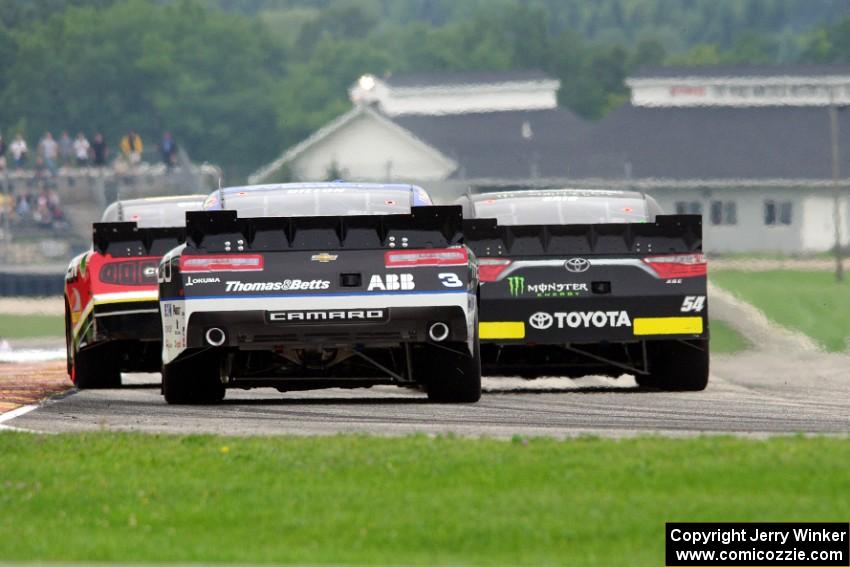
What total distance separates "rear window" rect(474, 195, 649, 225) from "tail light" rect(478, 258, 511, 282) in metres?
1.47

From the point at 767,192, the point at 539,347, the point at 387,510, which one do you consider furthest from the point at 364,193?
the point at 767,192

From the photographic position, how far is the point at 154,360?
60.5 ft

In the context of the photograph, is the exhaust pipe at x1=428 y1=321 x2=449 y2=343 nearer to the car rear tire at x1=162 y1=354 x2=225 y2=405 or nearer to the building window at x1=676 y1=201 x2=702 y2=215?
the car rear tire at x1=162 y1=354 x2=225 y2=405

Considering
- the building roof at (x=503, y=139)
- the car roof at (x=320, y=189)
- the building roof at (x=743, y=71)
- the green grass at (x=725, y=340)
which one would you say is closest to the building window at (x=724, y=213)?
the building roof at (x=503, y=139)

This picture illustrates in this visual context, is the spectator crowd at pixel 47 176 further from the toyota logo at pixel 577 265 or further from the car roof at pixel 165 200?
the toyota logo at pixel 577 265

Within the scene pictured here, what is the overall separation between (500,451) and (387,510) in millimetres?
1842

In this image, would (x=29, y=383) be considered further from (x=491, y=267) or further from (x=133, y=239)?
(x=491, y=267)

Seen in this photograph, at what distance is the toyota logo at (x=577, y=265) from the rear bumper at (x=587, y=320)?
24cm

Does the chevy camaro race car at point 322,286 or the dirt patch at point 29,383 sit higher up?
the chevy camaro race car at point 322,286

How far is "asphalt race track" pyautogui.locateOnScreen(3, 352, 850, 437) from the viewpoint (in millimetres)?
13656

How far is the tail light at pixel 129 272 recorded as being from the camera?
17.7 meters

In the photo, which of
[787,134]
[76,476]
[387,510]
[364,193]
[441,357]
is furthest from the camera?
[787,134]

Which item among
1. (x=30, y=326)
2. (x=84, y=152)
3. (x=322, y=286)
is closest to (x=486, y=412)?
(x=322, y=286)

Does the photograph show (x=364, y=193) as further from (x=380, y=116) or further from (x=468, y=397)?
(x=380, y=116)
